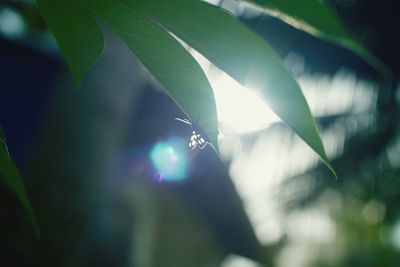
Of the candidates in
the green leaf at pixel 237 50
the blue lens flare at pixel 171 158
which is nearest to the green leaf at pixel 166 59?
the green leaf at pixel 237 50

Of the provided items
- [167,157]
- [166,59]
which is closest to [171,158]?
[167,157]

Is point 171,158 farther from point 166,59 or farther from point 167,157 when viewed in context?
point 166,59

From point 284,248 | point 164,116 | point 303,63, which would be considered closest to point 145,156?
point 164,116

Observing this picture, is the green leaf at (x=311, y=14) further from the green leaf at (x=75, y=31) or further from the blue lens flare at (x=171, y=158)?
the blue lens flare at (x=171, y=158)

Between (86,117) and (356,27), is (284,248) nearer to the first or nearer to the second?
(356,27)

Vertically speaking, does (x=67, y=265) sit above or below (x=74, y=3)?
below

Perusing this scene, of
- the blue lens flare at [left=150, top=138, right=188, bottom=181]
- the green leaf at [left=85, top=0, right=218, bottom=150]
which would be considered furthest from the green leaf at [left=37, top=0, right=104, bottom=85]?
the blue lens flare at [left=150, top=138, right=188, bottom=181]

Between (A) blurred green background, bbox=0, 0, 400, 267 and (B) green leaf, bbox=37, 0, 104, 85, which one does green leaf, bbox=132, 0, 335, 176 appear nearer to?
(B) green leaf, bbox=37, 0, 104, 85

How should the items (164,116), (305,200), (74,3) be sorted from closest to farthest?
(74,3), (164,116), (305,200)
